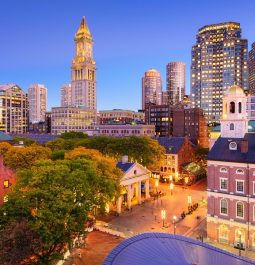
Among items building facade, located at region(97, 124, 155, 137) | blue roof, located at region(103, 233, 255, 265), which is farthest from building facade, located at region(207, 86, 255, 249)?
building facade, located at region(97, 124, 155, 137)

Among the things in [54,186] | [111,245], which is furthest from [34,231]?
[111,245]

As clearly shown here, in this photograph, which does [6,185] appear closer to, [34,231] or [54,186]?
[54,186]

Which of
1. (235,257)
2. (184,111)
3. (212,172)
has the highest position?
(184,111)

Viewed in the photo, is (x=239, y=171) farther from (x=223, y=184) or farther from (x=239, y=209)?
(x=239, y=209)

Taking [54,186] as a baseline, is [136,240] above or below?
below

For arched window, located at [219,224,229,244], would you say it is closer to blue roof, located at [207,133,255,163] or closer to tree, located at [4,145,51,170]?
blue roof, located at [207,133,255,163]

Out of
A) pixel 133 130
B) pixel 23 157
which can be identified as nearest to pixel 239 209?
pixel 23 157
